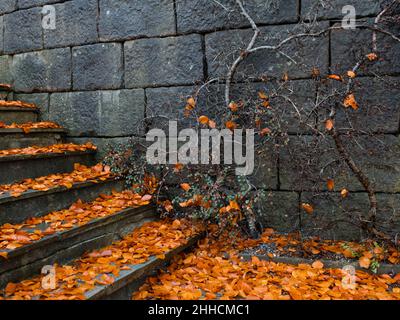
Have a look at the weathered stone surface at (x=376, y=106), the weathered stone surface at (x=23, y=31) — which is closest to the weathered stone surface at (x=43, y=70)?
the weathered stone surface at (x=23, y=31)

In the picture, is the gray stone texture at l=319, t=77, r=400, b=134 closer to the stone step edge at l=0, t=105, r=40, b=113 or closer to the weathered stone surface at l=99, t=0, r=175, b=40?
the weathered stone surface at l=99, t=0, r=175, b=40

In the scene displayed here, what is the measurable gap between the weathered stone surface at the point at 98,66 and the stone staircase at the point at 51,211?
698mm

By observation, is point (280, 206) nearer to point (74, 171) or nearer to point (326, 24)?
→ point (326, 24)

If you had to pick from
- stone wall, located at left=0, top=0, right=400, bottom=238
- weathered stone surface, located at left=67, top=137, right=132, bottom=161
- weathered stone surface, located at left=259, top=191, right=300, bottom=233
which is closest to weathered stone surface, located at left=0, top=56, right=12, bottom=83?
stone wall, located at left=0, top=0, right=400, bottom=238

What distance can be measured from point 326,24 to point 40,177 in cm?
311

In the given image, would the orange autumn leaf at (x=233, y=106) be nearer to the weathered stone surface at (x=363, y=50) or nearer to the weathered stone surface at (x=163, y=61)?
the weathered stone surface at (x=163, y=61)

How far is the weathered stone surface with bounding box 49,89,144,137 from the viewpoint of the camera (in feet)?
13.6

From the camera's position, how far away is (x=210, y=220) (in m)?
3.88

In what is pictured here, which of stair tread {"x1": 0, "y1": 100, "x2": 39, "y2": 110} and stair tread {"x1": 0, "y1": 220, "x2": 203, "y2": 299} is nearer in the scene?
stair tread {"x1": 0, "y1": 220, "x2": 203, "y2": 299}

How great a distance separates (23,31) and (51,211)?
115 inches

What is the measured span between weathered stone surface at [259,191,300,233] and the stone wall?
1 centimetres

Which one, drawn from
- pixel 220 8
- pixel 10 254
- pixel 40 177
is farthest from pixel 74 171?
pixel 220 8
